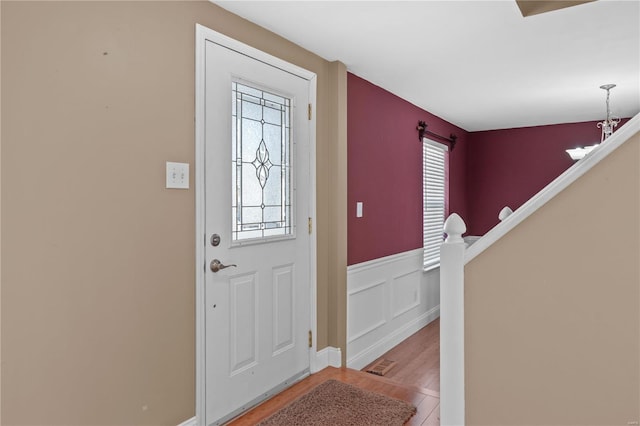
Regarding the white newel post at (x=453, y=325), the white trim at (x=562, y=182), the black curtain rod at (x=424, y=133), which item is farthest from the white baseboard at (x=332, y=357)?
the black curtain rod at (x=424, y=133)

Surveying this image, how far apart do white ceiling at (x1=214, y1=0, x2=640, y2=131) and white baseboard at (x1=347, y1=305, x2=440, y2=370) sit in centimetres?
229

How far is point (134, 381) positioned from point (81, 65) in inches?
52.5

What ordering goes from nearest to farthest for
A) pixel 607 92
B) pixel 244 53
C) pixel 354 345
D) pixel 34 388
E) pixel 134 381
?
pixel 34 388 → pixel 134 381 → pixel 244 53 → pixel 354 345 → pixel 607 92

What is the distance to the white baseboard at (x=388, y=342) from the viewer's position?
3488mm

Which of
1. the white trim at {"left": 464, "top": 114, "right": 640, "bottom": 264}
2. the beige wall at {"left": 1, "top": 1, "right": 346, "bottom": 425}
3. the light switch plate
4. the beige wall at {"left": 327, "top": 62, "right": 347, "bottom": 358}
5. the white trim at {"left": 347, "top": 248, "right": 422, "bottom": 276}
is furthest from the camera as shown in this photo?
the white trim at {"left": 347, "top": 248, "right": 422, "bottom": 276}

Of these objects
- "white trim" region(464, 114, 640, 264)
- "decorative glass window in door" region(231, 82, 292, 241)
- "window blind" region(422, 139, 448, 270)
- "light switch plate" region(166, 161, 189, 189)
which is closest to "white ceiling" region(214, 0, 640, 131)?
"decorative glass window in door" region(231, 82, 292, 241)

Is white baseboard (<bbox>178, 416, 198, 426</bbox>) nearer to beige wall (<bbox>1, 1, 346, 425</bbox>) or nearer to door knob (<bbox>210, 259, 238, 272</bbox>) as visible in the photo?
beige wall (<bbox>1, 1, 346, 425</bbox>)

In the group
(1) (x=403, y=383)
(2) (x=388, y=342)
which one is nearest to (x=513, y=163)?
(2) (x=388, y=342)

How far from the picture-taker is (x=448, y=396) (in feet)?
5.17

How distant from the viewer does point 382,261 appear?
12.6 feet

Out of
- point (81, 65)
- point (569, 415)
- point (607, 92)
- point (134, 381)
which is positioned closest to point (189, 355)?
point (134, 381)

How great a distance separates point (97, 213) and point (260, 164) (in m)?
0.99

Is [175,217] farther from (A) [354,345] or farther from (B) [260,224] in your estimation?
(A) [354,345]

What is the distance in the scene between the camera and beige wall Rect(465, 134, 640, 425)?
4.42 feet
